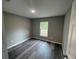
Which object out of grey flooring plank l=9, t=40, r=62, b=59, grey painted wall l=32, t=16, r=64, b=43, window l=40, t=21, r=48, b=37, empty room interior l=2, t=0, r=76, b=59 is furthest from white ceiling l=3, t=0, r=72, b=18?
window l=40, t=21, r=48, b=37

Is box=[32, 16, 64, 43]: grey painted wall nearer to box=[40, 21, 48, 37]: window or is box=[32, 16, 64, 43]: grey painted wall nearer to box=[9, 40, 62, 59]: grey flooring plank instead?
box=[40, 21, 48, 37]: window

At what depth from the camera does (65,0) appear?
201cm

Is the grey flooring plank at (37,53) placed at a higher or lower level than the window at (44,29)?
lower

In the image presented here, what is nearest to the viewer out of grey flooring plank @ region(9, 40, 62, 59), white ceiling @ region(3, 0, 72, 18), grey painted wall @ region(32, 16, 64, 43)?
white ceiling @ region(3, 0, 72, 18)

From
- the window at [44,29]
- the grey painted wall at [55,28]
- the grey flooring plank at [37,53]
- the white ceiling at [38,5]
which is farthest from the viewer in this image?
the window at [44,29]

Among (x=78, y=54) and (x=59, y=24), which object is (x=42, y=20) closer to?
(x=59, y=24)

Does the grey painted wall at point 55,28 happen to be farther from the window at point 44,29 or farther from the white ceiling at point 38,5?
the white ceiling at point 38,5

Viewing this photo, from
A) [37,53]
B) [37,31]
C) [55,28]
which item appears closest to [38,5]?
[37,53]

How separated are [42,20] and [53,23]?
1372mm

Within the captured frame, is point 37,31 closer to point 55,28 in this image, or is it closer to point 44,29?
point 44,29

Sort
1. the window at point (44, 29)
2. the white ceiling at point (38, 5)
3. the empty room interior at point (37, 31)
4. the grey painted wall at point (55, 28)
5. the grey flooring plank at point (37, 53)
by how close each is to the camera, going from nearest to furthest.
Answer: the white ceiling at point (38, 5) → the grey flooring plank at point (37, 53) → the empty room interior at point (37, 31) → the grey painted wall at point (55, 28) → the window at point (44, 29)

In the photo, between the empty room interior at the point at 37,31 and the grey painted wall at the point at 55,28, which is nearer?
the empty room interior at the point at 37,31

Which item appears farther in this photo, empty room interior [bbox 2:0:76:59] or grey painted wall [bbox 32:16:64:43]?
grey painted wall [bbox 32:16:64:43]

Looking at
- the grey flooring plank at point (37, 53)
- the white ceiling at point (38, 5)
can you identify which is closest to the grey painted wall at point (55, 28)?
the grey flooring plank at point (37, 53)
